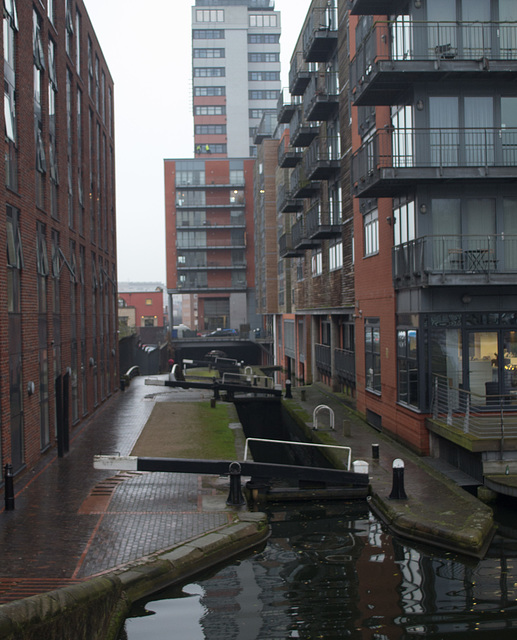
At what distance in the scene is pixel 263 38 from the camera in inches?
4122

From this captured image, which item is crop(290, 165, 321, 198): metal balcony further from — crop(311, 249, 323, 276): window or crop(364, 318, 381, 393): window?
crop(364, 318, 381, 393): window

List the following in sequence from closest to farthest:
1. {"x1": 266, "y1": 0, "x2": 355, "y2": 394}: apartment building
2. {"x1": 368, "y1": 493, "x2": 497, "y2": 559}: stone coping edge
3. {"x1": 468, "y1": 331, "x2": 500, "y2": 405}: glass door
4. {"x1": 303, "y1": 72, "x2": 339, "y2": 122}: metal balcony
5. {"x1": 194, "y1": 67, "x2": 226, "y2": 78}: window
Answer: {"x1": 368, "y1": 493, "x2": 497, "y2": 559}: stone coping edge
{"x1": 468, "y1": 331, "x2": 500, "y2": 405}: glass door
{"x1": 266, "y1": 0, "x2": 355, "y2": 394}: apartment building
{"x1": 303, "y1": 72, "x2": 339, "y2": 122}: metal balcony
{"x1": 194, "y1": 67, "x2": 226, "y2": 78}: window

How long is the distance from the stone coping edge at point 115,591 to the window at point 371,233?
11652 millimetres

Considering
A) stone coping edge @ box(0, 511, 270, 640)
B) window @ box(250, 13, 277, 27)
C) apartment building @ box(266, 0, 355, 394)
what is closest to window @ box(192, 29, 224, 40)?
window @ box(250, 13, 277, 27)

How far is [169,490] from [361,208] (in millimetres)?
13210

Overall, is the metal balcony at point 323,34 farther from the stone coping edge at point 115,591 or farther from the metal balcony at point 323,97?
the stone coping edge at point 115,591

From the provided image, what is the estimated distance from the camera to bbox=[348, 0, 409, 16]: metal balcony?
18.0 meters

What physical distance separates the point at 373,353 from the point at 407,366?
4179 millimetres

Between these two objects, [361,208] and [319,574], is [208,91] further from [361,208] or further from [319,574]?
[319,574]

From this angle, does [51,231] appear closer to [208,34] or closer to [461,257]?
[461,257]

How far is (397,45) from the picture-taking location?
18.1m

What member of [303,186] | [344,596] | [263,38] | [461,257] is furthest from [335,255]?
[263,38]

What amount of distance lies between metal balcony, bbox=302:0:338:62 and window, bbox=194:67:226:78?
77.4m

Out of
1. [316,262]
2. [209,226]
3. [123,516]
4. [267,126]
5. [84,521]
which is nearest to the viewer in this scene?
[84,521]
